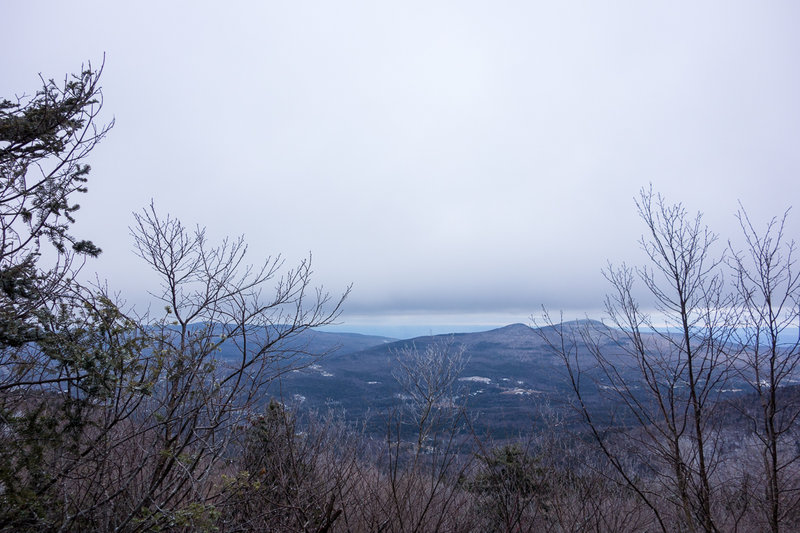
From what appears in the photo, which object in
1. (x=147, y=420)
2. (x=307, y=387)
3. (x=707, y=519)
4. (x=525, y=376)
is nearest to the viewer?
(x=707, y=519)

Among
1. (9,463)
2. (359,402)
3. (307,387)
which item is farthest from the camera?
(307,387)

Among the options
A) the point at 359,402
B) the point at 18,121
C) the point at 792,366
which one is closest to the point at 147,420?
the point at 18,121

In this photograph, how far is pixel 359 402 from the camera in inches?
4838

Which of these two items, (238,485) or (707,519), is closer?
(707,519)

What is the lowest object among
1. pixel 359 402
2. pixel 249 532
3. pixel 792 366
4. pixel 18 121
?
pixel 359 402

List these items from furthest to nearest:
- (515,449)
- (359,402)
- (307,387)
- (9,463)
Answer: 1. (307,387)
2. (359,402)
3. (515,449)
4. (9,463)

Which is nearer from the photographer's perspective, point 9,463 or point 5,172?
point 9,463

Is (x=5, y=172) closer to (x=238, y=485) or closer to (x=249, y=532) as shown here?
(x=238, y=485)

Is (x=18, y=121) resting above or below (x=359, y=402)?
above

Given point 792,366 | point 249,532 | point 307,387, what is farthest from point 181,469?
point 307,387

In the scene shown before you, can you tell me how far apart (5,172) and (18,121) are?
758mm

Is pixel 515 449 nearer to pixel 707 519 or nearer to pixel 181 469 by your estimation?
pixel 707 519

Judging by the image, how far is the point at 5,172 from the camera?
5.85 m

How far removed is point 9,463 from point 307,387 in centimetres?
14017
